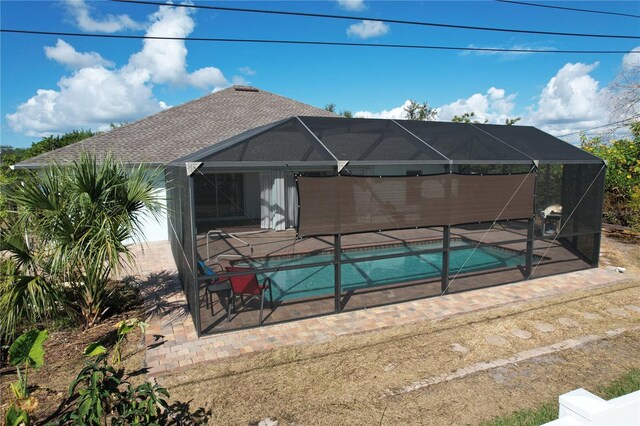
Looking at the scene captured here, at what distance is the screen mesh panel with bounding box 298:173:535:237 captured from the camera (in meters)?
5.64

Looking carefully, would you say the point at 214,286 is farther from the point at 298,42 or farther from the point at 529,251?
the point at 529,251

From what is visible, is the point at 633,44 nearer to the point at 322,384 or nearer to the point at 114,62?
the point at 322,384

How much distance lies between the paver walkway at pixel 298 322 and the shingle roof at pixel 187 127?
6332 mm

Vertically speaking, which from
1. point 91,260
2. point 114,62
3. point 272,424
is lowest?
point 272,424

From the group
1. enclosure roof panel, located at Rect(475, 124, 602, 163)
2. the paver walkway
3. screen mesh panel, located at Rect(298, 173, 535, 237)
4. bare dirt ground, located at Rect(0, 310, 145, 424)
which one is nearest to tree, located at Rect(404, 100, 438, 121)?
enclosure roof panel, located at Rect(475, 124, 602, 163)

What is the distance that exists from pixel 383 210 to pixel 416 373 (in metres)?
2.55

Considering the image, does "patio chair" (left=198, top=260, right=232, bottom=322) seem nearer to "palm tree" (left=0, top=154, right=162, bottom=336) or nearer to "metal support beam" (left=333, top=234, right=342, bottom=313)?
"palm tree" (left=0, top=154, right=162, bottom=336)

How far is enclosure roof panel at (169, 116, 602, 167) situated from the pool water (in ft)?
5.88

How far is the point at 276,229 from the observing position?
14812mm

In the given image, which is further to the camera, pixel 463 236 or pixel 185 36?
pixel 463 236

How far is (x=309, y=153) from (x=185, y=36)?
3.98 meters

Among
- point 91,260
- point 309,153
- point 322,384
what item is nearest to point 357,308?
point 322,384

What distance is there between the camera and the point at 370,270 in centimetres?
927

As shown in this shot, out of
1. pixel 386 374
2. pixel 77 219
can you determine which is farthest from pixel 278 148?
pixel 386 374
